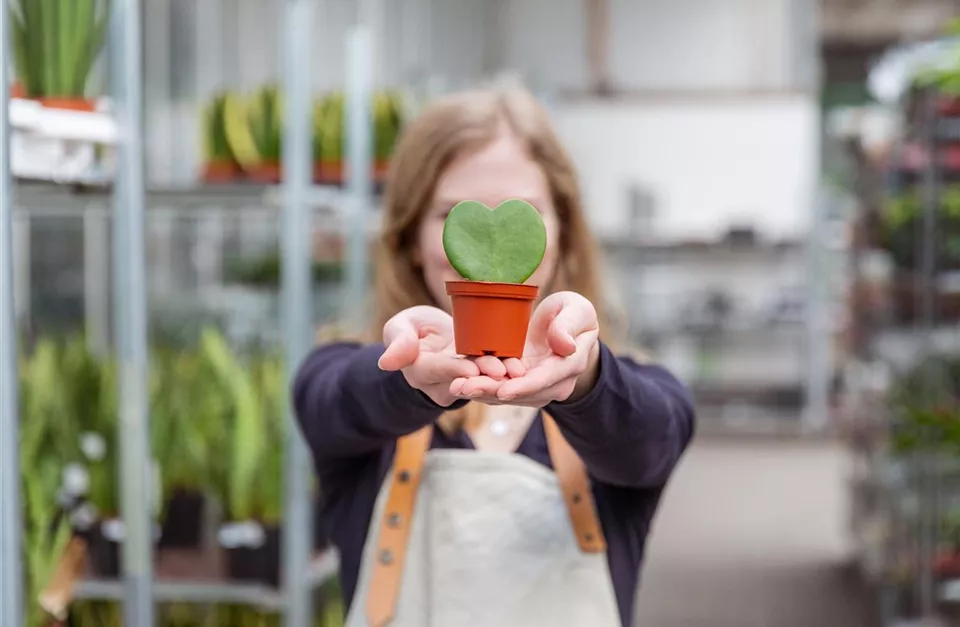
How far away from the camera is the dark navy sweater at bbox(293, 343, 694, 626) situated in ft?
3.30

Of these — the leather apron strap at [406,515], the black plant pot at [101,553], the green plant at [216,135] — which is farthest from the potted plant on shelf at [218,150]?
the leather apron strap at [406,515]

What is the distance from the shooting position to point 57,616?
1763 millimetres

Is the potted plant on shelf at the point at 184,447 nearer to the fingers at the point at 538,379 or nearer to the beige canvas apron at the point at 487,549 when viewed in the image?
the beige canvas apron at the point at 487,549

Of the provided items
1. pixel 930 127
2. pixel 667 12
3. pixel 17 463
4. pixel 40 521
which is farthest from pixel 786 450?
pixel 17 463

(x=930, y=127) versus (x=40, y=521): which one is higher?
(x=930, y=127)

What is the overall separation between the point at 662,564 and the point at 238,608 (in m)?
2.31

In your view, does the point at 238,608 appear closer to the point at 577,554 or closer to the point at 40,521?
the point at 40,521

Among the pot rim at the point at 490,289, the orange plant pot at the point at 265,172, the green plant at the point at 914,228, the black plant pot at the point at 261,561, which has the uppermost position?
the orange plant pot at the point at 265,172

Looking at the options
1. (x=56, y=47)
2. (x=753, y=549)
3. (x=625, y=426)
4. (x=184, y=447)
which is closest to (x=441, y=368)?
→ (x=625, y=426)

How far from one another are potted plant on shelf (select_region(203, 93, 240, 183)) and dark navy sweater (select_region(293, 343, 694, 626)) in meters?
1.49

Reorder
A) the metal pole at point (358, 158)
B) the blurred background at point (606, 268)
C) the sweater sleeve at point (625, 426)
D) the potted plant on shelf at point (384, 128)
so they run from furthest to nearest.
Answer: the potted plant on shelf at point (384, 128)
the metal pole at point (358, 158)
the blurred background at point (606, 268)
the sweater sleeve at point (625, 426)

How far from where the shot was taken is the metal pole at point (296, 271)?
227 centimetres

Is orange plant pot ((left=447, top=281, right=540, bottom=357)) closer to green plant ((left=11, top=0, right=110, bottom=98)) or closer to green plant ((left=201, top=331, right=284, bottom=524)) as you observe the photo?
green plant ((left=11, top=0, right=110, bottom=98))

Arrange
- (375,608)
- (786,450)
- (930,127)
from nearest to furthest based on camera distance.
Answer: (375,608) < (930,127) < (786,450)
